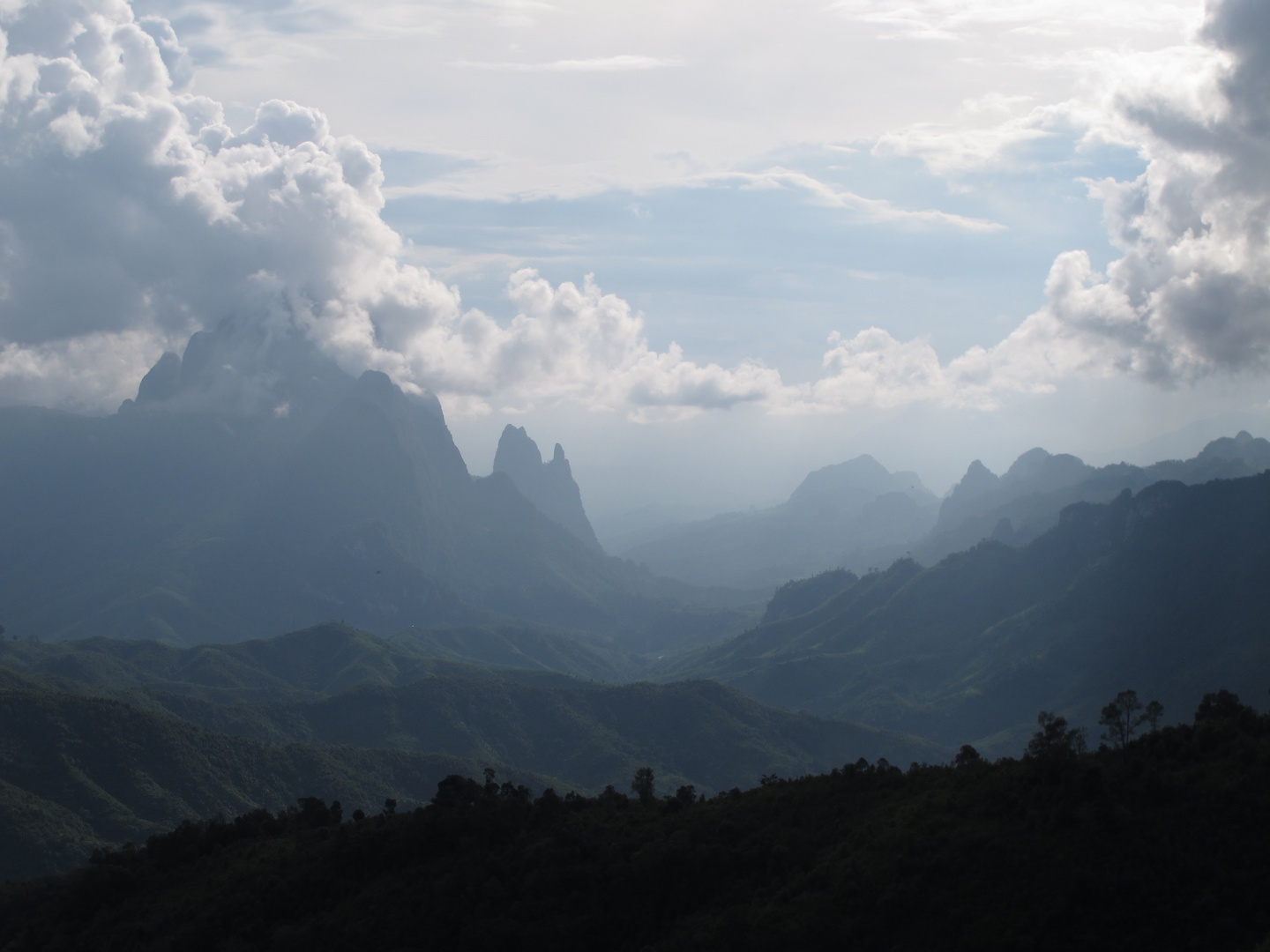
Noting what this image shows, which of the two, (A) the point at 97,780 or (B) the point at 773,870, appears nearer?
(B) the point at 773,870

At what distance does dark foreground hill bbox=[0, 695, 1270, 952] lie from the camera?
4806 centimetres

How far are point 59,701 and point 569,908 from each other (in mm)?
170870

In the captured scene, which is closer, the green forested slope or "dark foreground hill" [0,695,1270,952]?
"dark foreground hill" [0,695,1270,952]

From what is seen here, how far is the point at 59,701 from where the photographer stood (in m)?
189

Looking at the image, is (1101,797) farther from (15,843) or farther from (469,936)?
(15,843)

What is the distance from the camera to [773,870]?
6059 centimetres

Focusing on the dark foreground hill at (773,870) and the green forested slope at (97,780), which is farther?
the green forested slope at (97,780)

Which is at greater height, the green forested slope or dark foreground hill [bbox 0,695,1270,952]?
dark foreground hill [bbox 0,695,1270,952]

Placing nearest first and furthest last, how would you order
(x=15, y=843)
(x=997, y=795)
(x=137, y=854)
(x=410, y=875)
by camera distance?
(x=997, y=795) < (x=410, y=875) < (x=137, y=854) < (x=15, y=843)

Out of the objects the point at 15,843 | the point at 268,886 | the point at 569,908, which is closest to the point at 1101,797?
the point at 569,908

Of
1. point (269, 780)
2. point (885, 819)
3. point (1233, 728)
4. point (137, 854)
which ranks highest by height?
point (1233, 728)

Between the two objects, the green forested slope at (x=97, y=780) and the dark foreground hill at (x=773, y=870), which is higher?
the dark foreground hill at (x=773, y=870)

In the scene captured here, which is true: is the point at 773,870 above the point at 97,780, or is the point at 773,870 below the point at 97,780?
above

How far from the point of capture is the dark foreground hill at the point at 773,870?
48.1 m
